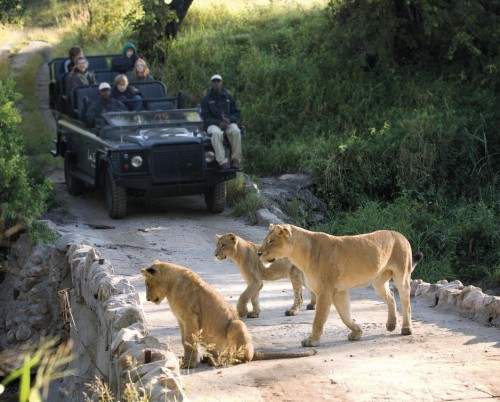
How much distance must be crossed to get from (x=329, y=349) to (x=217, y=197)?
7134 mm

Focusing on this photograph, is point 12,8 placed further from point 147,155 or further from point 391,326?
point 391,326

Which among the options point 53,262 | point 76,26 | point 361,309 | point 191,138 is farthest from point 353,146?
point 76,26

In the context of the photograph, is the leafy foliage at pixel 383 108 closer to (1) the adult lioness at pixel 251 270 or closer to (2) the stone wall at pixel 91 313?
(2) the stone wall at pixel 91 313

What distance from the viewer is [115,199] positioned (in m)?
14.3

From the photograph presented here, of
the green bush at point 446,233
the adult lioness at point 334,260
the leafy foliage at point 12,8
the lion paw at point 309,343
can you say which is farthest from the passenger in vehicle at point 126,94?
the lion paw at point 309,343

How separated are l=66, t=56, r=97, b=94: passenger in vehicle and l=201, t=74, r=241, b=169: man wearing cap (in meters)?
2.55

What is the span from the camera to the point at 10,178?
13500mm

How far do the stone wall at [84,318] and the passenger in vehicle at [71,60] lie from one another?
4.40 meters

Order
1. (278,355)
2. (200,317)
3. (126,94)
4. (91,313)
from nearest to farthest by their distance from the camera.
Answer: (200,317) < (278,355) < (91,313) < (126,94)

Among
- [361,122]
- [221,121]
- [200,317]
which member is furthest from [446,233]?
[200,317]

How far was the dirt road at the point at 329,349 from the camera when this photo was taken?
6.54 meters

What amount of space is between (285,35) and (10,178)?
10.6m

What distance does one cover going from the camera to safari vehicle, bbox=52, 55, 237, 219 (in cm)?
1406

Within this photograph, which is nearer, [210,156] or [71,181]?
[210,156]
